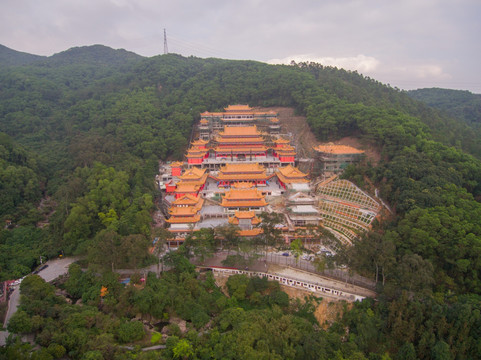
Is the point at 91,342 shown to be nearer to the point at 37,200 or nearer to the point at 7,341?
the point at 7,341

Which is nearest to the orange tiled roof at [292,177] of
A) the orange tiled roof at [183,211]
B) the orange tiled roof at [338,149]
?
the orange tiled roof at [338,149]

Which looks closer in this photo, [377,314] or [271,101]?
[377,314]

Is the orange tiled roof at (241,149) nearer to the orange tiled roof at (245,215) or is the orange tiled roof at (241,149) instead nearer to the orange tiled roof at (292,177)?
the orange tiled roof at (292,177)

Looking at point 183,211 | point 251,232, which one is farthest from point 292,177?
point 183,211

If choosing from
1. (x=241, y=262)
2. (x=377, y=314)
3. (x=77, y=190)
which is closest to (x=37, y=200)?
(x=77, y=190)

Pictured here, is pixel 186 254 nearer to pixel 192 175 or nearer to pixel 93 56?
pixel 192 175

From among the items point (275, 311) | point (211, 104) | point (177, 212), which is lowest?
point (275, 311)

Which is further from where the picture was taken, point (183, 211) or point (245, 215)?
point (183, 211)
